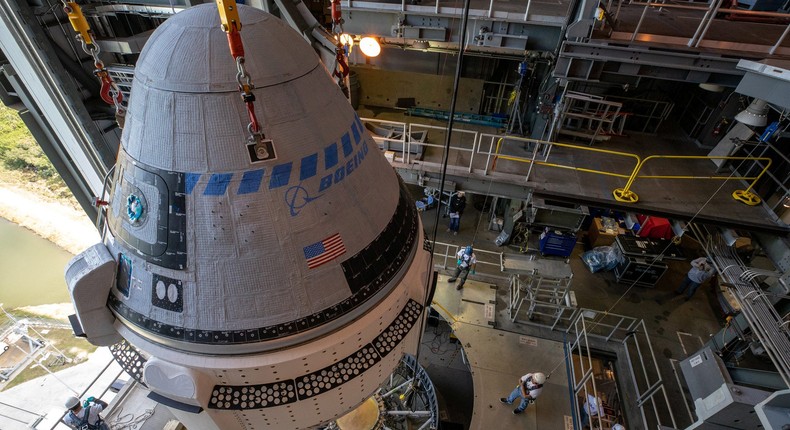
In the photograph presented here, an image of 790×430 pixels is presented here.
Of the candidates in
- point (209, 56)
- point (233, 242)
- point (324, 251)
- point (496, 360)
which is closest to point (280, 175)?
point (233, 242)

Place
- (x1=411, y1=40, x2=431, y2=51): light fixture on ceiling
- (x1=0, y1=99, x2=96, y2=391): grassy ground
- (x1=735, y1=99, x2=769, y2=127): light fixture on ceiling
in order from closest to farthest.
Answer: (x1=735, y1=99, x2=769, y2=127): light fixture on ceiling → (x1=411, y1=40, x2=431, y2=51): light fixture on ceiling → (x1=0, y1=99, x2=96, y2=391): grassy ground

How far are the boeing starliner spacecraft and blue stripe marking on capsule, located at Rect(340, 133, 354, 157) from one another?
0.04 feet

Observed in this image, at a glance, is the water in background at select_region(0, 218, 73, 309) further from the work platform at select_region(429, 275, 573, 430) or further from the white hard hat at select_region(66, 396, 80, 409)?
the work platform at select_region(429, 275, 573, 430)

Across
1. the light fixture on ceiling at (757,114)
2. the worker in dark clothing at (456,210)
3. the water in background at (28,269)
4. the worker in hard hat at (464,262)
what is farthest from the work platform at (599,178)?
the water in background at (28,269)

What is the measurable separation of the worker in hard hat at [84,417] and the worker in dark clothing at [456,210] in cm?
1201

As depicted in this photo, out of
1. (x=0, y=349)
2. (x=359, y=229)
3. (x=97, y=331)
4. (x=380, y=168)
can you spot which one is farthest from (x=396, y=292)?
(x=0, y=349)

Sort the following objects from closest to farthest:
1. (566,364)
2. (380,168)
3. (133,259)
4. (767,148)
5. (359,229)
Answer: (133,259)
(359,229)
(380,168)
(566,364)
(767,148)

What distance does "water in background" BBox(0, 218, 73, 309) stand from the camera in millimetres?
20312

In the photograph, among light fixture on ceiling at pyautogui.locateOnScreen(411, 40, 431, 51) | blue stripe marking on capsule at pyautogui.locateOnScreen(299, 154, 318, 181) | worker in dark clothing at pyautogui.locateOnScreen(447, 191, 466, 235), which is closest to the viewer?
blue stripe marking on capsule at pyautogui.locateOnScreen(299, 154, 318, 181)

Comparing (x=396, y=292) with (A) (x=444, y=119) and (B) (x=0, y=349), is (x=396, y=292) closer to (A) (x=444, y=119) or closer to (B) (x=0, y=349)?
(A) (x=444, y=119)

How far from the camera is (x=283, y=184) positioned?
3617 mm

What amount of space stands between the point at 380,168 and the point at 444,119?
11728 millimetres

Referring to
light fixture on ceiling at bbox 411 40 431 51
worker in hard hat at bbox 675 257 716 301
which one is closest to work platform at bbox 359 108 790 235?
worker in hard hat at bbox 675 257 716 301

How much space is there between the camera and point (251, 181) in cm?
353
